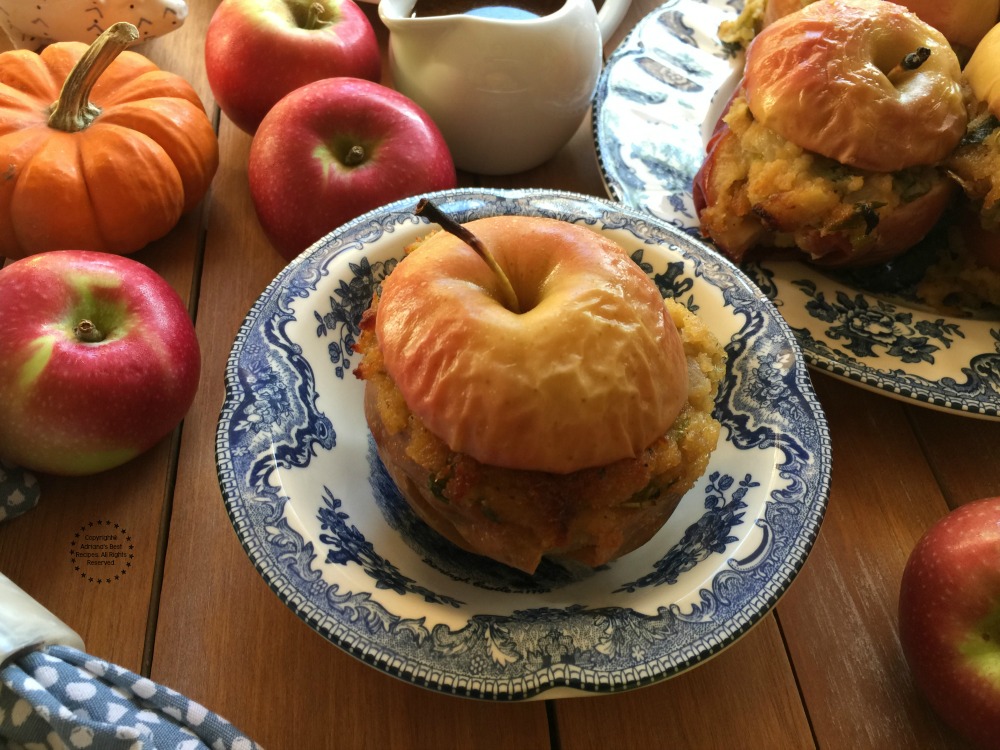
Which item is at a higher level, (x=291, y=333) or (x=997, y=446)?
(x=291, y=333)

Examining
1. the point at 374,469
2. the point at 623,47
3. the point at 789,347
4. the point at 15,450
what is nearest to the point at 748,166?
the point at 789,347

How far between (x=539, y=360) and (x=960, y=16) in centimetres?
92

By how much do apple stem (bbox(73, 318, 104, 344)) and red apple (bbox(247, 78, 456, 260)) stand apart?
0.30 metres

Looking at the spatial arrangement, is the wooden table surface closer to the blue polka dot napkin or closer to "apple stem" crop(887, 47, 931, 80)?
the blue polka dot napkin

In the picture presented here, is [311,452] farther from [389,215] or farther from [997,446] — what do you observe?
[997,446]

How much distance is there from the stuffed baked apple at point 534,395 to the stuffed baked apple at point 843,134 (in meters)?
0.34

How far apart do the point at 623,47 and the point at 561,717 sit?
109cm

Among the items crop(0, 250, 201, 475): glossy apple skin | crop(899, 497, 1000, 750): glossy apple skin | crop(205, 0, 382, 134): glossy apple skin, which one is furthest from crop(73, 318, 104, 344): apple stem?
crop(899, 497, 1000, 750): glossy apple skin

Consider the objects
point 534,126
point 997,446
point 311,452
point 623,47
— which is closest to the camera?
point 311,452

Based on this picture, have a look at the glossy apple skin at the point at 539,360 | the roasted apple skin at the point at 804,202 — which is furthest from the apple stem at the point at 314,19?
the glossy apple skin at the point at 539,360

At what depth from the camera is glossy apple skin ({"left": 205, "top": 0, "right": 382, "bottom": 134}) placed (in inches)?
47.8

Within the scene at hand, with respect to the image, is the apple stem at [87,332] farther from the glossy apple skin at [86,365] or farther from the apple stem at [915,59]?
the apple stem at [915,59]

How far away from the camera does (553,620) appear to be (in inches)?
26.5

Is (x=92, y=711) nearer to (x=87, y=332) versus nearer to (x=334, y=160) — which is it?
(x=87, y=332)
